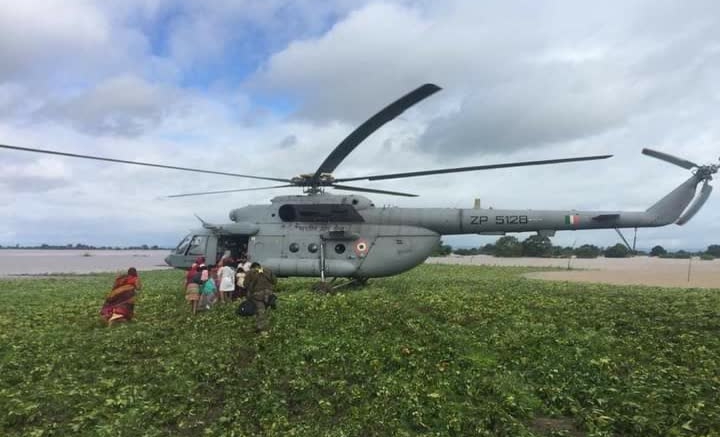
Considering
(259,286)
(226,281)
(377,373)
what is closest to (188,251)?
(226,281)

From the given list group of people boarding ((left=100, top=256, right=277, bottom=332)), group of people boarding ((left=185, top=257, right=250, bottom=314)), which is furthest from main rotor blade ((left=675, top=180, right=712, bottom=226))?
group of people boarding ((left=185, top=257, right=250, bottom=314))

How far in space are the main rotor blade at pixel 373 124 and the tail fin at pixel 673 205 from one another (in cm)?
1025

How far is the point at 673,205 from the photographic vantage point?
17.2m

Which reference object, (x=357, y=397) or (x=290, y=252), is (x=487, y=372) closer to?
(x=357, y=397)

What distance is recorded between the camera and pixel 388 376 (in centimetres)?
911

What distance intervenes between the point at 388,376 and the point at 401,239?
10.1 meters

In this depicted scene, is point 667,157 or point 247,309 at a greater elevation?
point 667,157

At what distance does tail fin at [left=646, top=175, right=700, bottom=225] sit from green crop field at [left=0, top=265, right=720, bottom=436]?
399 centimetres

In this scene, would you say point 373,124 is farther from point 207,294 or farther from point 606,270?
point 606,270

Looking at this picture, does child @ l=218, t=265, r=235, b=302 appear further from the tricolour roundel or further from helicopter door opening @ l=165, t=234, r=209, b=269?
the tricolour roundel

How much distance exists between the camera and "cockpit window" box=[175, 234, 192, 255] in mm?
20348

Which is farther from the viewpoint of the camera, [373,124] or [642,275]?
[642,275]

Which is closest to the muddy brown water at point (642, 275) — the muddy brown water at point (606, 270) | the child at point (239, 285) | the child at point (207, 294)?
the muddy brown water at point (606, 270)

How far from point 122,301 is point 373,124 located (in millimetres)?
8755
